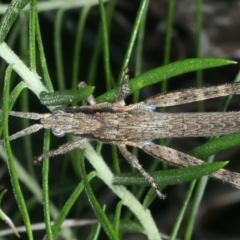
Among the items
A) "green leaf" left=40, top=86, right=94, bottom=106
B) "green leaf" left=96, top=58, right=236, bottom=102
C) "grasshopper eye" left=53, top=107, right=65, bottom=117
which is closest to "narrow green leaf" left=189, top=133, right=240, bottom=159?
"green leaf" left=96, top=58, right=236, bottom=102

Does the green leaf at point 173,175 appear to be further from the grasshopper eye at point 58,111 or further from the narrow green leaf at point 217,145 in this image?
the grasshopper eye at point 58,111

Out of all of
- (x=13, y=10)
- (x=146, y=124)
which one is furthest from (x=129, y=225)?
(x=13, y=10)

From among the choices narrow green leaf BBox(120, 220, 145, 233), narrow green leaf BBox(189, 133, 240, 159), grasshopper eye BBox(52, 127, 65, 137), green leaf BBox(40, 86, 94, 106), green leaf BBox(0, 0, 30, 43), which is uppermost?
green leaf BBox(0, 0, 30, 43)

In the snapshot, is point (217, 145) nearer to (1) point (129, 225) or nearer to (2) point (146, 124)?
(1) point (129, 225)

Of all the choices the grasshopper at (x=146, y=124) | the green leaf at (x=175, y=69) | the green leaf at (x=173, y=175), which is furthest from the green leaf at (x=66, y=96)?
the grasshopper at (x=146, y=124)

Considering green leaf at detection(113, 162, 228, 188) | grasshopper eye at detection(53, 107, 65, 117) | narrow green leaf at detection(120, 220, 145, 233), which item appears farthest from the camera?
grasshopper eye at detection(53, 107, 65, 117)

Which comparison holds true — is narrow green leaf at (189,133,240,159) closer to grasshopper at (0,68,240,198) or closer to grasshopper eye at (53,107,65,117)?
grasshopper at (0,68,240,198)

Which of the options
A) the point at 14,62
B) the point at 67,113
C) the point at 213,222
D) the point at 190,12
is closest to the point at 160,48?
the point at 190,12
